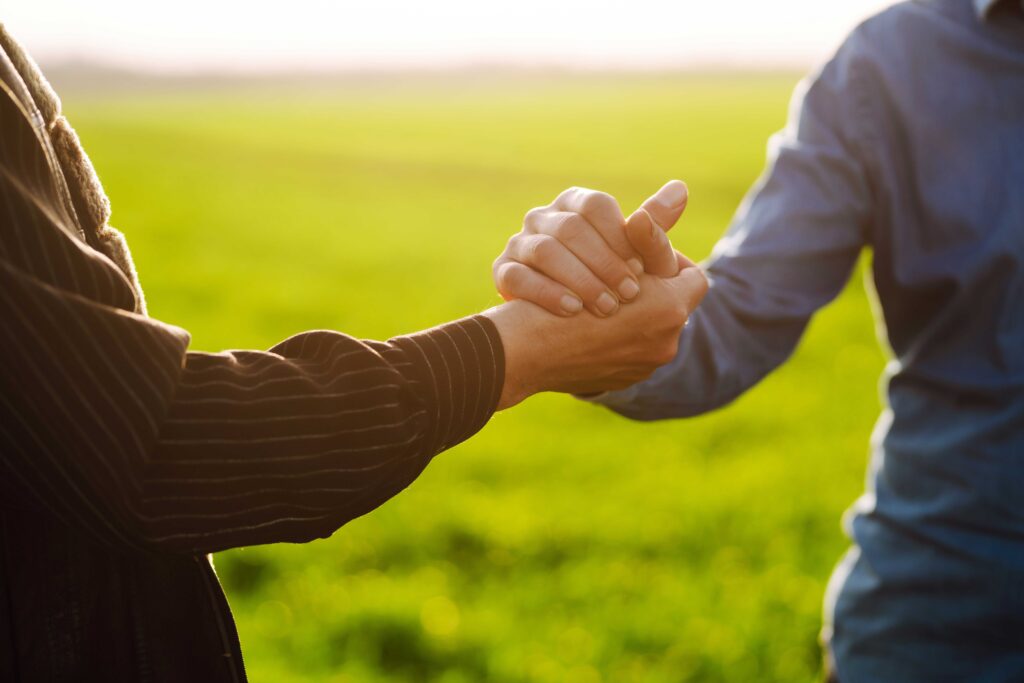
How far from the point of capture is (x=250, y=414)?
4.51 feet

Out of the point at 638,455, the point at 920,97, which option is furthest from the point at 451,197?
the point at 920,97

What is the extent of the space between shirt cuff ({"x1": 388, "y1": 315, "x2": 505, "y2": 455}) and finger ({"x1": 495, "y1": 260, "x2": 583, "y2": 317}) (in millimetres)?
219

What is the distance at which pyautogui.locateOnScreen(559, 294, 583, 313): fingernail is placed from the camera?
184cm

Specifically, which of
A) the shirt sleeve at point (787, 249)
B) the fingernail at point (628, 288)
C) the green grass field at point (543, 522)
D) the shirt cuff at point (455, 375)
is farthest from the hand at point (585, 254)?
the green grass field at point (543, 522)

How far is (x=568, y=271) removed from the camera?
1901mm

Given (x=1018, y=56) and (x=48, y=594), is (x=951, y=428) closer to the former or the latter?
(x=1018, y=56)

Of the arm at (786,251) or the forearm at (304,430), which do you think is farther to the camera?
the arm at (786,251)

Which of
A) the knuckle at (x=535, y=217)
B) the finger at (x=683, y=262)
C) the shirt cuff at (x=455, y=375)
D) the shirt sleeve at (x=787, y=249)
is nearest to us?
the shirt cuff at (x=455, y=375)

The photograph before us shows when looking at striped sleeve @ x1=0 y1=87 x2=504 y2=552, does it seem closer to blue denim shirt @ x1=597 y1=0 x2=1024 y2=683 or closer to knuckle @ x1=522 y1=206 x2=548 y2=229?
knuckle @ x1=522 y1=206 x2=548 y2=229

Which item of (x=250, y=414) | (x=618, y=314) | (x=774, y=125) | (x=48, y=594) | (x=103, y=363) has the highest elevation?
(x=103, y=363)

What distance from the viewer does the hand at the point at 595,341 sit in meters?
1.74

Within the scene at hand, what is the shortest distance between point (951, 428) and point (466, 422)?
1211 millimetres

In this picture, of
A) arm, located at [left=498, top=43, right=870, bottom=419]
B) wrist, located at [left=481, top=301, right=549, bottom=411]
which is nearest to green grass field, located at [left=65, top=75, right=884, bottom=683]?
arm, located at [left=498, top=43, right=870, bottom=419]

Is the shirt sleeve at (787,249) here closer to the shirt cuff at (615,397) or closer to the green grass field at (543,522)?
the shirt cuff at (615,397)
